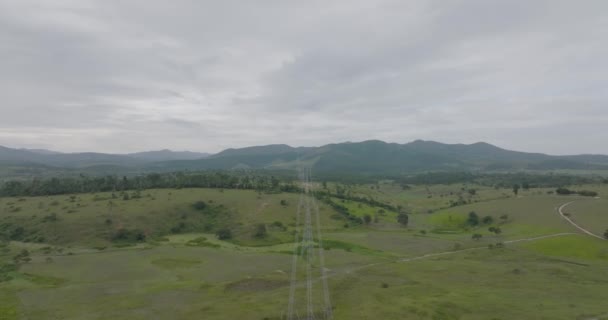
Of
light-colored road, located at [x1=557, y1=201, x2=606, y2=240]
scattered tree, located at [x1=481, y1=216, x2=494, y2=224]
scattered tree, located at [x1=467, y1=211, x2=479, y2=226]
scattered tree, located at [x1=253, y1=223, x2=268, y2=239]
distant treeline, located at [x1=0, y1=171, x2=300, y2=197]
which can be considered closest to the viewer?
light-colored road, located at [x1=557, y1=201, x2=606, y2=240]

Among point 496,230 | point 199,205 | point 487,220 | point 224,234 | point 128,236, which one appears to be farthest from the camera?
point 199,205

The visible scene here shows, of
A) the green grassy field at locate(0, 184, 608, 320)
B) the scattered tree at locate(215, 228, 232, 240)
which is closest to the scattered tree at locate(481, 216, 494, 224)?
the green grassy field at locate(0, 184, 608, 320)

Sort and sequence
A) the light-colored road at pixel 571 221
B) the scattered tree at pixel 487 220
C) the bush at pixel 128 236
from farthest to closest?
the scattered tree at pixel 487 220, the bush at pixel 128 236, the light-colored road at pixel 571 221

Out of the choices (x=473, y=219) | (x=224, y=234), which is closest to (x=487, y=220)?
(x=473, y=219)

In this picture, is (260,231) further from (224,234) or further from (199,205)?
(199,205)

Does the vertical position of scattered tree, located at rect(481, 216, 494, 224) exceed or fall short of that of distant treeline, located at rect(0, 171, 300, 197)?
it falls short

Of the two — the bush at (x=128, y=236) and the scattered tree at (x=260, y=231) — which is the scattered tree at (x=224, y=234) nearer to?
the scattered tree at (x=260, y=231)

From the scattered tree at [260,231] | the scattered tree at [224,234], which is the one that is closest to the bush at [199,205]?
the scattered tree at [224,234]

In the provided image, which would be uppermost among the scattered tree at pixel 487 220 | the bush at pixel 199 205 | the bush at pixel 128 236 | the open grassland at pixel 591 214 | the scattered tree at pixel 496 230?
the open grassland at pixel 591 214

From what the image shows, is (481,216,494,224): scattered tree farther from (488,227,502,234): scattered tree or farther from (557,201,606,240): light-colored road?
(557,201,606,240): light-colored road
